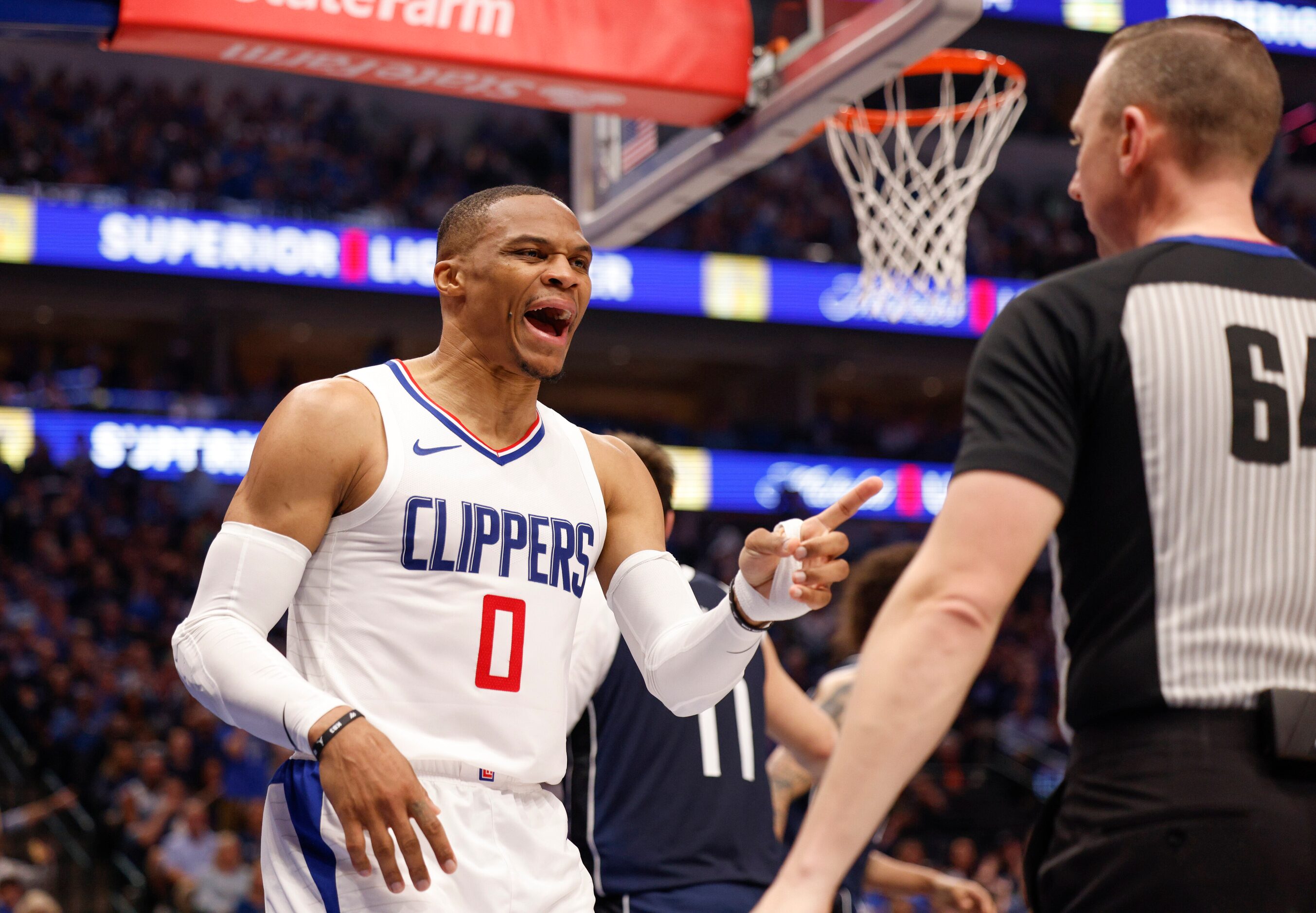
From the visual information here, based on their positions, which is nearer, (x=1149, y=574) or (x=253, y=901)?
(x=1149, y=574)

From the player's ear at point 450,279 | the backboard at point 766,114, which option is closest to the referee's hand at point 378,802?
the player's ear at point 450,279

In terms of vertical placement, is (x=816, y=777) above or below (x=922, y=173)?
below

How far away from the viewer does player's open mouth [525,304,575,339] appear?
337cm

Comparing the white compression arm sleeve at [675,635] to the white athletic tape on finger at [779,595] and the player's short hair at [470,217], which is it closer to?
the white athletic tape on finger at [779,595]

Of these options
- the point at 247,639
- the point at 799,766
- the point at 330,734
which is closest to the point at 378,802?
the point at 330,734

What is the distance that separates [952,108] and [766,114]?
106 inches

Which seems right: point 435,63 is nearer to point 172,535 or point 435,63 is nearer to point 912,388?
point 172,535

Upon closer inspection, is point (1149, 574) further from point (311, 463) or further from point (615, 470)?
point (615, 470)

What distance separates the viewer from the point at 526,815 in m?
3.02

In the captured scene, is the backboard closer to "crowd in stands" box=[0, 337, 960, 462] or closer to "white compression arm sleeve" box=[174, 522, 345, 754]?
"white compression arm sleeve" box=[174, 522, 345, 754]

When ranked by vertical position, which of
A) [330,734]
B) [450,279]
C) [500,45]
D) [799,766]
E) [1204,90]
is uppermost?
[500,45]

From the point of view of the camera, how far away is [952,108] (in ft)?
25.1

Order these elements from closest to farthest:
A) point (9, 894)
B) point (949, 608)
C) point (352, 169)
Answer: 1. point (949, 608)
2. point (9, 894)
3. point (352, 169)

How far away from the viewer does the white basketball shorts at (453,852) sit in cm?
283
